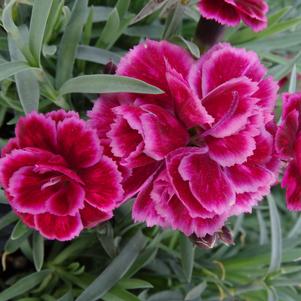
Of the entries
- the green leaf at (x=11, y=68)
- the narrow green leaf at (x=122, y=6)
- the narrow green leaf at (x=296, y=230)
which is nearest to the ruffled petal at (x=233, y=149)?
the green leaf at (x=11, y=68)

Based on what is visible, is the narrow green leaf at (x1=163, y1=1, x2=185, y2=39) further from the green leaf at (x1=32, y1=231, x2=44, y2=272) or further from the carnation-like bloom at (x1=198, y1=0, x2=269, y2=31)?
the green leaf at (x1=32, y1=231, x2=44, y2=272)

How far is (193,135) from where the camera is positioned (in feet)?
1.88

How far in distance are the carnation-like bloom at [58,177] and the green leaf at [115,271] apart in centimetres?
22

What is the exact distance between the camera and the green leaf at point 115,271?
757 millimetres

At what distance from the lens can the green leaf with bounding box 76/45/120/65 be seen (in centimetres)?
75

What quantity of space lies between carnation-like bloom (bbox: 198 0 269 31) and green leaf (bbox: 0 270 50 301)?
0.48 metres

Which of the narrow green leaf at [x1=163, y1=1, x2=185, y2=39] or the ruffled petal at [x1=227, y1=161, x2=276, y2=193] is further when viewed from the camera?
the narrow green leaf at [x1=163, y1=1, x2=185, y2=39]

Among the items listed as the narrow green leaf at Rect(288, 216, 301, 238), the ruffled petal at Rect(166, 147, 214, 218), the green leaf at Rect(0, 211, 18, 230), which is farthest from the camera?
the narrow green leaf at Rect(288, 216, 301, 238)

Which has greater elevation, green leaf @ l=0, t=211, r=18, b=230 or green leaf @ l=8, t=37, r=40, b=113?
green leaf @ l=8, t=37, r=40, b=113

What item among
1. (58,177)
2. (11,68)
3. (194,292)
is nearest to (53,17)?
(11,68)

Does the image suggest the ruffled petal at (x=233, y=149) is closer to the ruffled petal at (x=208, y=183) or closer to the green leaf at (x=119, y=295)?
the ruffled petal at (x=208, y=183)

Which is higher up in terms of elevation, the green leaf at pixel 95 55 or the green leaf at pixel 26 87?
the green leaf at pixel 95 55

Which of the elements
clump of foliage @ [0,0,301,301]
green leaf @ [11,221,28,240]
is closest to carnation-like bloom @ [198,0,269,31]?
clump of foliage @ [0,0,301,301]

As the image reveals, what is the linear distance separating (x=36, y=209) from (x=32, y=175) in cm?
4
